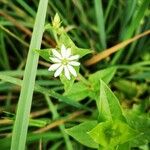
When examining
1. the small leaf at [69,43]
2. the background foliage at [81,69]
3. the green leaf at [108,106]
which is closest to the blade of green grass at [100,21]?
the background foliage at [81,69]

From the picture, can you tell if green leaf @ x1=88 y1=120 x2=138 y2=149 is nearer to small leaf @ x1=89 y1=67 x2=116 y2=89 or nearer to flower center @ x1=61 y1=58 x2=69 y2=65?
flower center @ x1=61 y1=58 x2=69 y2=65

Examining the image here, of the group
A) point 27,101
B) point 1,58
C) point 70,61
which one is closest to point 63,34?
point 70,61

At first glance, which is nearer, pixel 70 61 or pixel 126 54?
pixel 70 61

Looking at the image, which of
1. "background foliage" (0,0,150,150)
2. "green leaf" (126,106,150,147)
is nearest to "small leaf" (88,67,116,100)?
"background foliage" (0,0,150,150)

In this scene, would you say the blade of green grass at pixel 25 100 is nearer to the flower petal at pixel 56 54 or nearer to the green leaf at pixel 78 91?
the flower petal at pixel 56 54

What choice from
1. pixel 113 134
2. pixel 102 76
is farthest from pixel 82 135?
pixel 102 76

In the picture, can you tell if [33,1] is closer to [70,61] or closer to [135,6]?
[135,6]

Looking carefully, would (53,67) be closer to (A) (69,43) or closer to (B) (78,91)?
(A) (69,43)
